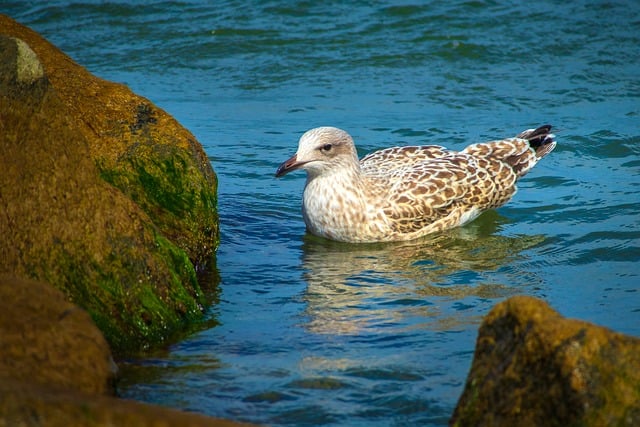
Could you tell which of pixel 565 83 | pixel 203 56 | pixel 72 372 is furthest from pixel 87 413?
pixel 203 56

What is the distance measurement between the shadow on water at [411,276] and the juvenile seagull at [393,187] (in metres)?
0.13

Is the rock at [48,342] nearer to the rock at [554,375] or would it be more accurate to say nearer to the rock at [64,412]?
the rock at [64,412]

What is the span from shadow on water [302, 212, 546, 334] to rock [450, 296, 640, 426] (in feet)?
6.96

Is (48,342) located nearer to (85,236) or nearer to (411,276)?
(85,236)

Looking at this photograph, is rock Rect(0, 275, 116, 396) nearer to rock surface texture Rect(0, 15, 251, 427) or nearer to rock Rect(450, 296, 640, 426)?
rock surface texture Rect(0, 15, 251, 427)

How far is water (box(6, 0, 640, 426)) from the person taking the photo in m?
5.64

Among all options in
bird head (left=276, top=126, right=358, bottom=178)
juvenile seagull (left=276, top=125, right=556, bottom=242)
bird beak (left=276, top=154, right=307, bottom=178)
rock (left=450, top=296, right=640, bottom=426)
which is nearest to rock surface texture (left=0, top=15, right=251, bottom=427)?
bird beak (left=276, top=154, right=307, bottom=178)

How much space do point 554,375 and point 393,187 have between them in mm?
5163

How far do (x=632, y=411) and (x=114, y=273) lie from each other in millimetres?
3012

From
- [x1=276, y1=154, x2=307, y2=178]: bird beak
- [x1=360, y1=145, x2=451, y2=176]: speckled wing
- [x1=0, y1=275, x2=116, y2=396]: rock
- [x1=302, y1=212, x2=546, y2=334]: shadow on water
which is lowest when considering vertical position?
[x1=302, y1=212, x2=546, y2=334]: shadow on water

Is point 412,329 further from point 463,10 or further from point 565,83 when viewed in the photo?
point 463,10

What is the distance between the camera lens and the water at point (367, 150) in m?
5.64

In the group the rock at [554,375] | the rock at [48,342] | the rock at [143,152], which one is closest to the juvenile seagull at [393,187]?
the rock at [143,152]

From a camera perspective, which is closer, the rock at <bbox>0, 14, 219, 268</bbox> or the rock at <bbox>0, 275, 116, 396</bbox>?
the rock at <bbox>0, 275, 116, 396</bbox>
